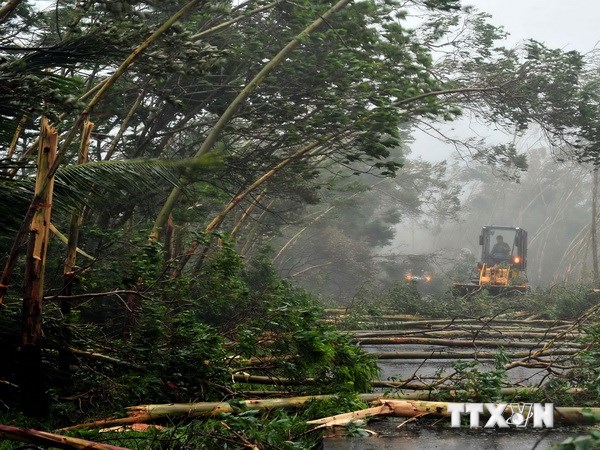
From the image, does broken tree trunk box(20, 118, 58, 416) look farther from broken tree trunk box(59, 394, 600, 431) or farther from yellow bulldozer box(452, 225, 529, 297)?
yellow bulldozer box(452, 225, 529, 297)

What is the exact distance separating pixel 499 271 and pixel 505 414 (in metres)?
22.9

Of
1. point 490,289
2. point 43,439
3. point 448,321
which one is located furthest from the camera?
point 490,289

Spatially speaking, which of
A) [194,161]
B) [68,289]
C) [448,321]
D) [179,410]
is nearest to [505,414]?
[179,410]

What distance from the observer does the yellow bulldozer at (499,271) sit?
28562 millimetres

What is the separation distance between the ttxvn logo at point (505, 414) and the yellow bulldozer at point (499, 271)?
19714 millimetres

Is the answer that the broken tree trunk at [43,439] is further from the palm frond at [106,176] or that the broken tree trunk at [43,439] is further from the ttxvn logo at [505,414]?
the ttxvn logo at [505,414]

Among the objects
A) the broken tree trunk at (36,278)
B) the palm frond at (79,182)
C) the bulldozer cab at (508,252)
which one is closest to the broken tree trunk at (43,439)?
the broken tree trunk at (36,278)

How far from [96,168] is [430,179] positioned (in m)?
45.9

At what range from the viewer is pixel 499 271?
29.6m

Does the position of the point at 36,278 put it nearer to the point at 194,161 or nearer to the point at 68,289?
the point at 68,289

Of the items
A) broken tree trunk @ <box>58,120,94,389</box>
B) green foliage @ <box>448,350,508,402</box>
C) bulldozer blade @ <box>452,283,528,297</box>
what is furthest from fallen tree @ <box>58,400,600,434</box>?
bulldozer blade @ <box>452,283,528,297</box>

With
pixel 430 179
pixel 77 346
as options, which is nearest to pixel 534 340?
pixel 77 346

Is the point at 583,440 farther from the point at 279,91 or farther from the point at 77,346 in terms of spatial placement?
the point at 279,91

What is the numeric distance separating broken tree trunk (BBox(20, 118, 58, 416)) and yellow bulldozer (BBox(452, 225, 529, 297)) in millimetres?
21284
